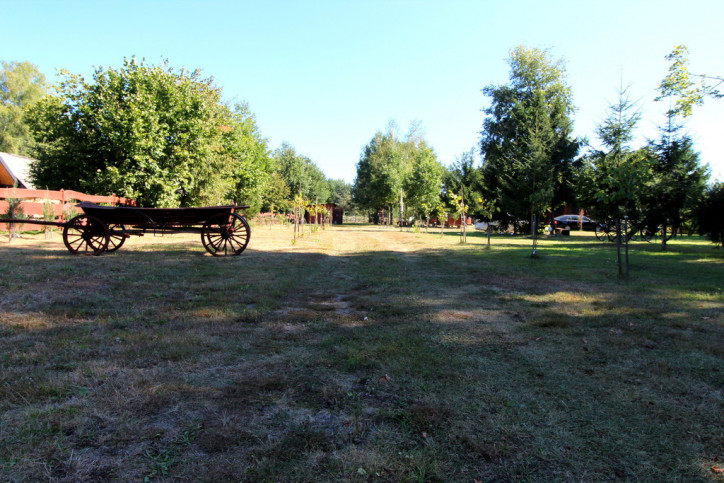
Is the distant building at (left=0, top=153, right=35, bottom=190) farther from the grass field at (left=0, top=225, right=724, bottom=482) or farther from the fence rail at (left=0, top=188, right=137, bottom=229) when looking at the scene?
the grass field at (left=0, top=225, right=724, bottom=482)

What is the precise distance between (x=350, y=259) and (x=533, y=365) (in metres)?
8.55

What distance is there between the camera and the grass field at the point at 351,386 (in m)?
2.04

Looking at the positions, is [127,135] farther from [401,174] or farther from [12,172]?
[401,174]

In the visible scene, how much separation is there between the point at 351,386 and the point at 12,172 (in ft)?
110

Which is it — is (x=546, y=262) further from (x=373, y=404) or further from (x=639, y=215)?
(x=373, y=404)

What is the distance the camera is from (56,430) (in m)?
2.21

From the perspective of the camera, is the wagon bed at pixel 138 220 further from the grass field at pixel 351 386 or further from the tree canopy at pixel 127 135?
the tree canopy at pixel 127 135

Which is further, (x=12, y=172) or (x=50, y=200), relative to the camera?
(x=12, y=172)

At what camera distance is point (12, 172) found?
25.9 meters

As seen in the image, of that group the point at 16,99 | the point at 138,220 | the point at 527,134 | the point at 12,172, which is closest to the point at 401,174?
the point at 527,134

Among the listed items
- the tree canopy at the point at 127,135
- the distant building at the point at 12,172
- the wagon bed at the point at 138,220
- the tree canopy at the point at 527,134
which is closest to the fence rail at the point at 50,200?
the tree canopy at the point at 127,135

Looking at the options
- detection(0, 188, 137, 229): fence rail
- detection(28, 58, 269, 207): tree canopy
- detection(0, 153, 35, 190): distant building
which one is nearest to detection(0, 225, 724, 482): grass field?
detection(0, 188, 137, 229): fence rail

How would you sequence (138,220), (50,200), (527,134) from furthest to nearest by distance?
(527,134) < (50,200) < (138,220)

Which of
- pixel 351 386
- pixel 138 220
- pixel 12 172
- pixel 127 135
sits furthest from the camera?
pixel 12 172
